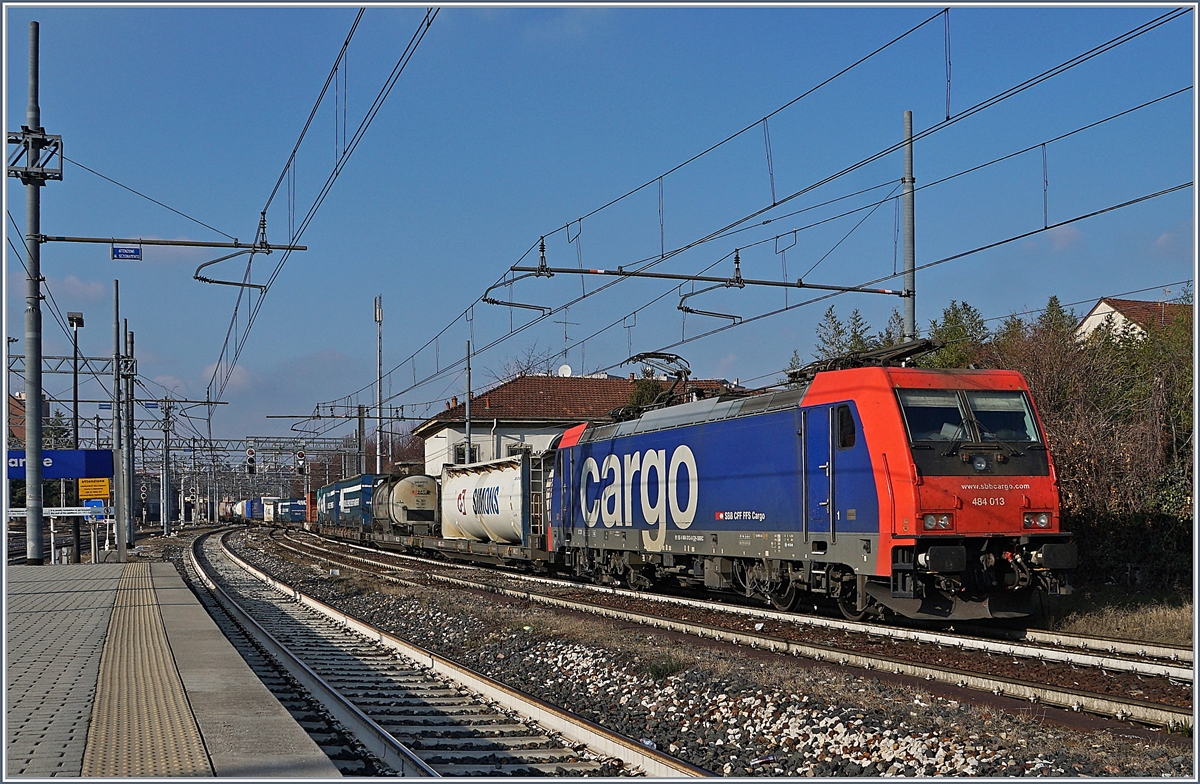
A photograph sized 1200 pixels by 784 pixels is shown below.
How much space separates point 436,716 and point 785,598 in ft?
25.6

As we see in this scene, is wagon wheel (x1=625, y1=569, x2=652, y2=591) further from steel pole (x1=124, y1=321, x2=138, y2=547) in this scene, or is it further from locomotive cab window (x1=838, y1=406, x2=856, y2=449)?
steel pole (x1=124, y1=321, x2=138, y2=547)

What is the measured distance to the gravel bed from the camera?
24.8 feet

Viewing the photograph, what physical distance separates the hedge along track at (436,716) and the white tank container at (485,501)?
1210 cm

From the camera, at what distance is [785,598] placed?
16578 mm

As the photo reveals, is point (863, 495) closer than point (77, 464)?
Yes

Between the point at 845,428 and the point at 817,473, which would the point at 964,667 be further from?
the point at 817,473

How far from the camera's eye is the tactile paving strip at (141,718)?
6988 millimetres

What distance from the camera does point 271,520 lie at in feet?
345

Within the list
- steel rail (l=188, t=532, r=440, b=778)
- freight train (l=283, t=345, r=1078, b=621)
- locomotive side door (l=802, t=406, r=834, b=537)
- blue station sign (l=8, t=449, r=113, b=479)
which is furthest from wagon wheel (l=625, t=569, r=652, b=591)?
blue station sign (l=8, t=449, r=113, b=479)

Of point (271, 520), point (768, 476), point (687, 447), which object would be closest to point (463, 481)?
point (687, 447)

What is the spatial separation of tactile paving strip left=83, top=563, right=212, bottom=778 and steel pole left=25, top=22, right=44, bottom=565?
7852 mm

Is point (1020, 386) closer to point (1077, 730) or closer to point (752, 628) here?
point (752, 628)

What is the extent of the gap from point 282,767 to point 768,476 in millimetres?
10250

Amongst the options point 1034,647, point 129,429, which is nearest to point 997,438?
point 1034,647
